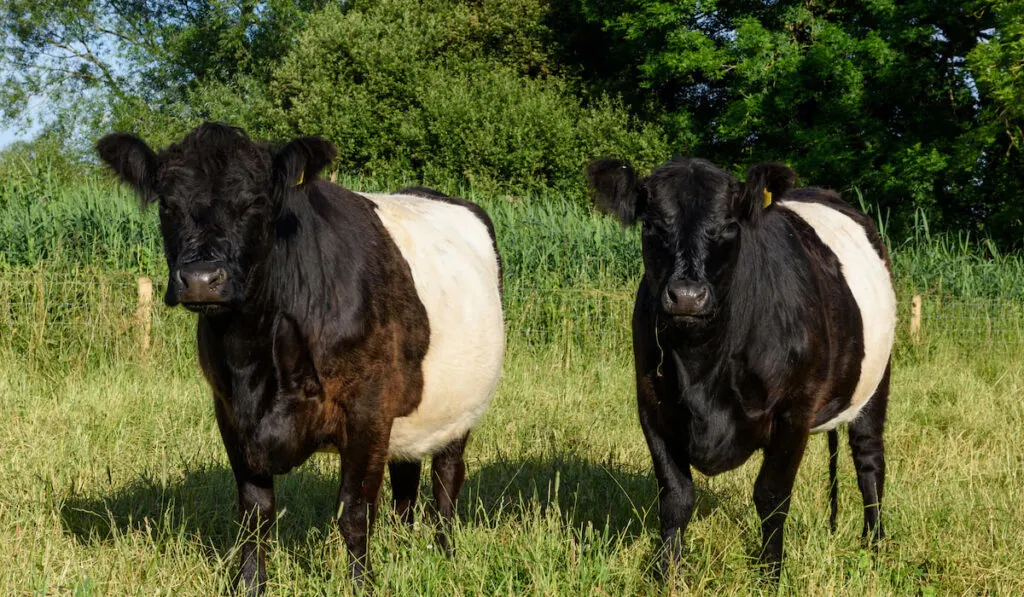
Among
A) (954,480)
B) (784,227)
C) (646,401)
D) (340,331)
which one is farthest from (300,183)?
(954,480)

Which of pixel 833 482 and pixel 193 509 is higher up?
pixel 833 482

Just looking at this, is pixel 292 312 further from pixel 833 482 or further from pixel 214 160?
pixel 833 482

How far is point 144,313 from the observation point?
902 centimetres

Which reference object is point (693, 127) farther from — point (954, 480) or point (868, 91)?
point (954, 480)

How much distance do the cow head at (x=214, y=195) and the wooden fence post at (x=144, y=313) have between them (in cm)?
572

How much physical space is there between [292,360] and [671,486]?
5.71 feet

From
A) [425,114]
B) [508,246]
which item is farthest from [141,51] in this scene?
[508,246]

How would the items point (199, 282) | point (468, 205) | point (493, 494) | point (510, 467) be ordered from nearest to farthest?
point (199, 282)
point (493, 494)
point (468, 205)
point (510, 467)

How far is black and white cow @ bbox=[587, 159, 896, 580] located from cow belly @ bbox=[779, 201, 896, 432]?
59cm

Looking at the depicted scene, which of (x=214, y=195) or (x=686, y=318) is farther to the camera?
(x=686, y=318)

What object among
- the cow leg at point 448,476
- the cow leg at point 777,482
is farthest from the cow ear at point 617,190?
the cow leg at point 448,476

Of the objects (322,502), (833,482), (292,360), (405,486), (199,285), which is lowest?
(322,502)

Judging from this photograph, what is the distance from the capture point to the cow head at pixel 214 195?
3229mm

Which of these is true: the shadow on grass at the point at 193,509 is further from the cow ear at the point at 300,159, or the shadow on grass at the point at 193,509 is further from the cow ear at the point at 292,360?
the cow ear at the point at 300,159
